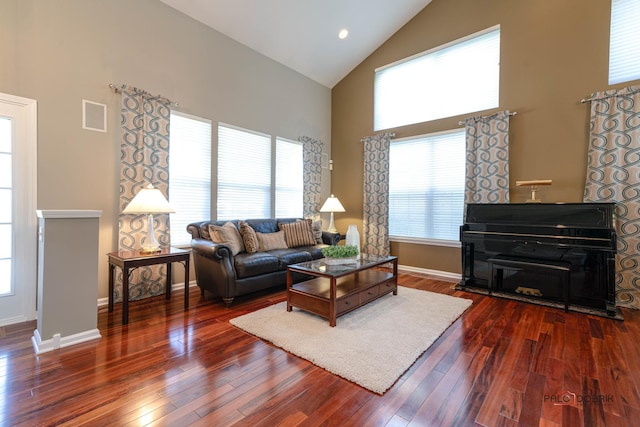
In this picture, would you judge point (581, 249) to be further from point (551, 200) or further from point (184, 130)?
point (184, 130)

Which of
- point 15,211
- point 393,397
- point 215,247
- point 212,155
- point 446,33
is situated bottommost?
point 393,397

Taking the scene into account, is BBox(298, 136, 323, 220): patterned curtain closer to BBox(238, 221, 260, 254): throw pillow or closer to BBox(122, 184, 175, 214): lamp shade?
BBox(238, 221, 260, 254): throw pillow

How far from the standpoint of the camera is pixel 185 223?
390cm

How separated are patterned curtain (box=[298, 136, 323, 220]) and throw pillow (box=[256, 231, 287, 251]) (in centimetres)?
136

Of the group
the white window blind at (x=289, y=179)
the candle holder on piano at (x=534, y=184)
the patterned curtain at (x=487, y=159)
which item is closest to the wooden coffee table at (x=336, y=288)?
the patterned curtain at (x=487, y=159)

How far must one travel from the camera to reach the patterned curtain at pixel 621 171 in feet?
10.4

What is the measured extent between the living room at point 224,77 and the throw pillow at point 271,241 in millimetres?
1661

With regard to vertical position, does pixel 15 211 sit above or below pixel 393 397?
above

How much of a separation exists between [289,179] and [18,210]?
3521 millimetres

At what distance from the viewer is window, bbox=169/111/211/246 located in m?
3.76

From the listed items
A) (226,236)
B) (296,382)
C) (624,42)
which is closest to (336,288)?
(296,382)

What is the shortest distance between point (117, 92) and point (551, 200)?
5.46m

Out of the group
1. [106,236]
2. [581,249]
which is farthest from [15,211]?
[581,249]

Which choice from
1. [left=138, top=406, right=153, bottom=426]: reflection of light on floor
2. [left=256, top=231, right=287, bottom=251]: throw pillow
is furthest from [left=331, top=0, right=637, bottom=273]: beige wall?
[left=138, top=406, right=153, bottom=426]: reflection of light on floor
